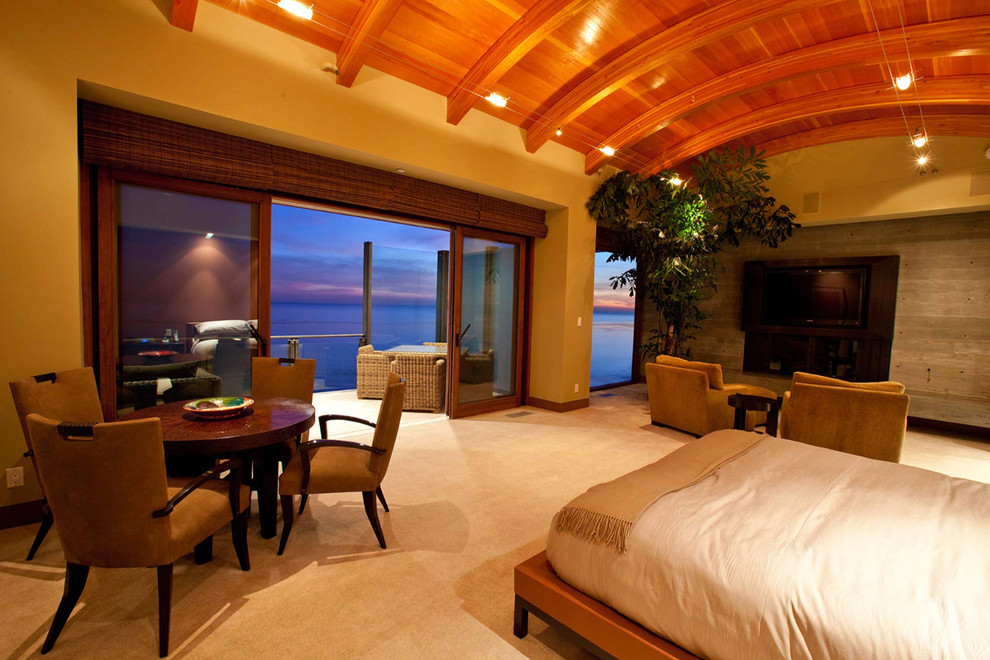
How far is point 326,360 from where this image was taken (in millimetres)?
7574

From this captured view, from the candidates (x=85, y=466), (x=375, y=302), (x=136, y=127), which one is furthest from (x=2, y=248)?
(x=375, y=302)

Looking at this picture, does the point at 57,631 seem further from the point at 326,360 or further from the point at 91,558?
the point at 326,360

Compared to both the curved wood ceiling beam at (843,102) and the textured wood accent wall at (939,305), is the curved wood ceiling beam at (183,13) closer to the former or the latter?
the curved wood ceiling beam at (843,102)

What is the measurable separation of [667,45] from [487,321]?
3.46 meters

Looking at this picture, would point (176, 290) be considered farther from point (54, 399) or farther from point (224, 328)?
point (54, 399)

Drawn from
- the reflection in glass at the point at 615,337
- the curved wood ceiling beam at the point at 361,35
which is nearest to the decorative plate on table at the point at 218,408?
the curved wood ceiling beam at the point at 361,35

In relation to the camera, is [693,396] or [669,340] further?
Result: [669,340]

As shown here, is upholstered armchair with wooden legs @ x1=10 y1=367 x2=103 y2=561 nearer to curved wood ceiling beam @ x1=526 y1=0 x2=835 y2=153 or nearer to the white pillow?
the white pillow

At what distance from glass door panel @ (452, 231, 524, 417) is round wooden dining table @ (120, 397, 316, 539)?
112 inches

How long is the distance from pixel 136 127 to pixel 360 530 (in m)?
3.10

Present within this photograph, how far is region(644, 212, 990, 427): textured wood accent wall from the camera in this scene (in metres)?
5.39

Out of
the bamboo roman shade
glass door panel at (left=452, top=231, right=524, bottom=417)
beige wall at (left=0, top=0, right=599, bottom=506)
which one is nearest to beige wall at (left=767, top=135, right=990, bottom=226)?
glass door panel at (left=452, top=231, right=524, bottom=417)

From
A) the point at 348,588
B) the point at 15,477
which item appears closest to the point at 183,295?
the point at 15,477

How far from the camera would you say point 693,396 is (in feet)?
16.0
